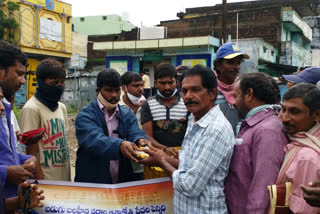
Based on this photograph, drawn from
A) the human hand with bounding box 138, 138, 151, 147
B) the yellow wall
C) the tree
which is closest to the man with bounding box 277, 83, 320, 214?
the human hand with bounding box 138, 138, 151, 147

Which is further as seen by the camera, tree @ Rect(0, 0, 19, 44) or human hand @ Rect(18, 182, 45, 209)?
tree @ Rect(0, 0, 19, 44)

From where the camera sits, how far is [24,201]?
2.04 meters

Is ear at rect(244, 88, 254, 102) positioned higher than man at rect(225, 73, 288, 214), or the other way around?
ear at rect(244, 88, 254, 102)

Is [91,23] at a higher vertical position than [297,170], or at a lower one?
higher

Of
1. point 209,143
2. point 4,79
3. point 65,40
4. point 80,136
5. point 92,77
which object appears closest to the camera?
point 209,143

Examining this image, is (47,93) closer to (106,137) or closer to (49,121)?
(49,121)

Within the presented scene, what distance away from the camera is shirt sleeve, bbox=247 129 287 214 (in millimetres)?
1927

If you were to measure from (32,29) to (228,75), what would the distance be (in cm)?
2286

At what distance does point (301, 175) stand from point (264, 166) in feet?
0.79

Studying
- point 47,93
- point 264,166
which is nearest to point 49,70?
point 47,93

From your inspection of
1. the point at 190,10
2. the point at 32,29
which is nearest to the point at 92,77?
the point at 32,29

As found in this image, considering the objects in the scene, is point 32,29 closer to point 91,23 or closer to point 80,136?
point 91,23

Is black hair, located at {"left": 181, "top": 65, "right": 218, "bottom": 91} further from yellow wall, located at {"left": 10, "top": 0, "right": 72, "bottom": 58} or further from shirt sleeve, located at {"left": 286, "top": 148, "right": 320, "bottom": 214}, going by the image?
yellow wall, located at {"left": 10, "top": 0, "right": 72, "bottom": 58}

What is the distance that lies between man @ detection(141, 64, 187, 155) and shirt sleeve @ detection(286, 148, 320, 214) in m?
1.73
